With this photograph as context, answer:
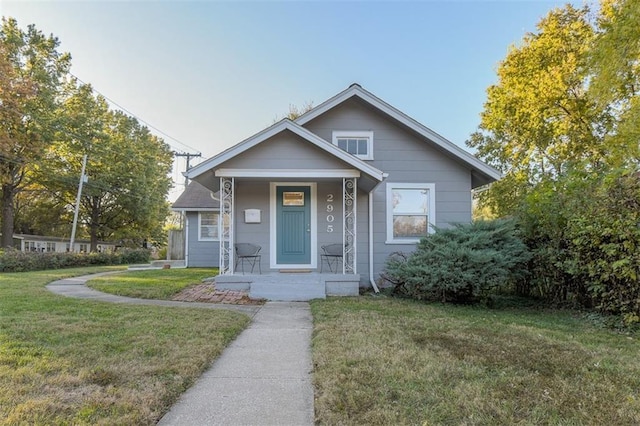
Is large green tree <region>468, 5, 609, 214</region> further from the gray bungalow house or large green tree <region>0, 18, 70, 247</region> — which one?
large green tree <region>0, 18, 70, 247</region>

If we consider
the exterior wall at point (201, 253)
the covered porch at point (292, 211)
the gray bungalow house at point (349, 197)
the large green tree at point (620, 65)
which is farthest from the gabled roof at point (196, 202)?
the large green tree at point (620, 65)

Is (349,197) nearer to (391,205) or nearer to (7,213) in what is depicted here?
(391,205)

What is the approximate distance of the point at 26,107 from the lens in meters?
20.4

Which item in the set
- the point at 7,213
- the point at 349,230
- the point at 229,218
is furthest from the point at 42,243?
the point at 349,230

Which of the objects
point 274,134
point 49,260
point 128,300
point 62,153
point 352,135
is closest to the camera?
point 128,300

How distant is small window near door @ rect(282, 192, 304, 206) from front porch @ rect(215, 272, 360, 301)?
2.02 m

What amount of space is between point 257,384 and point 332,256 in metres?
5.93

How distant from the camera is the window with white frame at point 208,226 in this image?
1595 centimetres

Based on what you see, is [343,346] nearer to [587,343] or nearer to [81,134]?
[587,343]

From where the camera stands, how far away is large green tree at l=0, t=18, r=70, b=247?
19.4 m

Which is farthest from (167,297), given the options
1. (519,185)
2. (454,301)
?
(519,185)

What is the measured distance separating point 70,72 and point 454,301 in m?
28.2

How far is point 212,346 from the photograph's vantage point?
411cm

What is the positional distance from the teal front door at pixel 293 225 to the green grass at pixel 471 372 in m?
3.81
